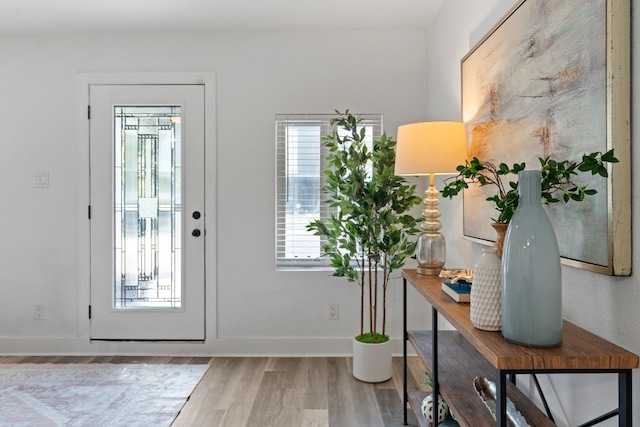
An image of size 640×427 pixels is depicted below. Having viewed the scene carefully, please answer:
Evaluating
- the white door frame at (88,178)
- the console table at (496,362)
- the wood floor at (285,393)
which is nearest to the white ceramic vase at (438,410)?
the console table at (496,362)

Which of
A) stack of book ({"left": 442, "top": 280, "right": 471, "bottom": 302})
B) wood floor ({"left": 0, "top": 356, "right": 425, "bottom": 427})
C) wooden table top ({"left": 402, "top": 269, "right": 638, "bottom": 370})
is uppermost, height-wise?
stack of book ({"left": 442, "top": 280, "right": 471, "bottom": 302})

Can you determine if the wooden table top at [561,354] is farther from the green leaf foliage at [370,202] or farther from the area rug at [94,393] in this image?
the area rug at [94,393]

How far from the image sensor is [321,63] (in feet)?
9.59

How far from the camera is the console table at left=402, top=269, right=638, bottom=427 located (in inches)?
31.7

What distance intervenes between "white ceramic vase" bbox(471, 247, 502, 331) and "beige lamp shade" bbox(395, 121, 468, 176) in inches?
29.0

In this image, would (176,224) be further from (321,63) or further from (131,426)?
(321,63)

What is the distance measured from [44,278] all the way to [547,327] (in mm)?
3371

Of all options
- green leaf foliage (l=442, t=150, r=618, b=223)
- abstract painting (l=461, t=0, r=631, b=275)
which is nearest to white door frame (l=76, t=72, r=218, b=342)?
abstract painting (l=461, t=0, r=631, b=275)

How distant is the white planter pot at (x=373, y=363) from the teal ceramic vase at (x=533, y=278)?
5.52 ft

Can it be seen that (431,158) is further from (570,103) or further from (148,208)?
(148,208)

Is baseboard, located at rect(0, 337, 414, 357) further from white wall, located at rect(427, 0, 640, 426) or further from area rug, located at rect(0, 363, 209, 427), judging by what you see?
white wall, located at rect(427, 0, 640, 426)

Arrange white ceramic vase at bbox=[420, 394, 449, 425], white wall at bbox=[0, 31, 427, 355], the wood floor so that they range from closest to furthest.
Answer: white ceramic vase at bbox=[420, 394, 449, 425] < the wood floor < white wall at bbox=[0, 31, 427, 355]

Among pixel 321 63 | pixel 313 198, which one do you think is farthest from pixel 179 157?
pixel 321 63

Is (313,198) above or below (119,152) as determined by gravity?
below
